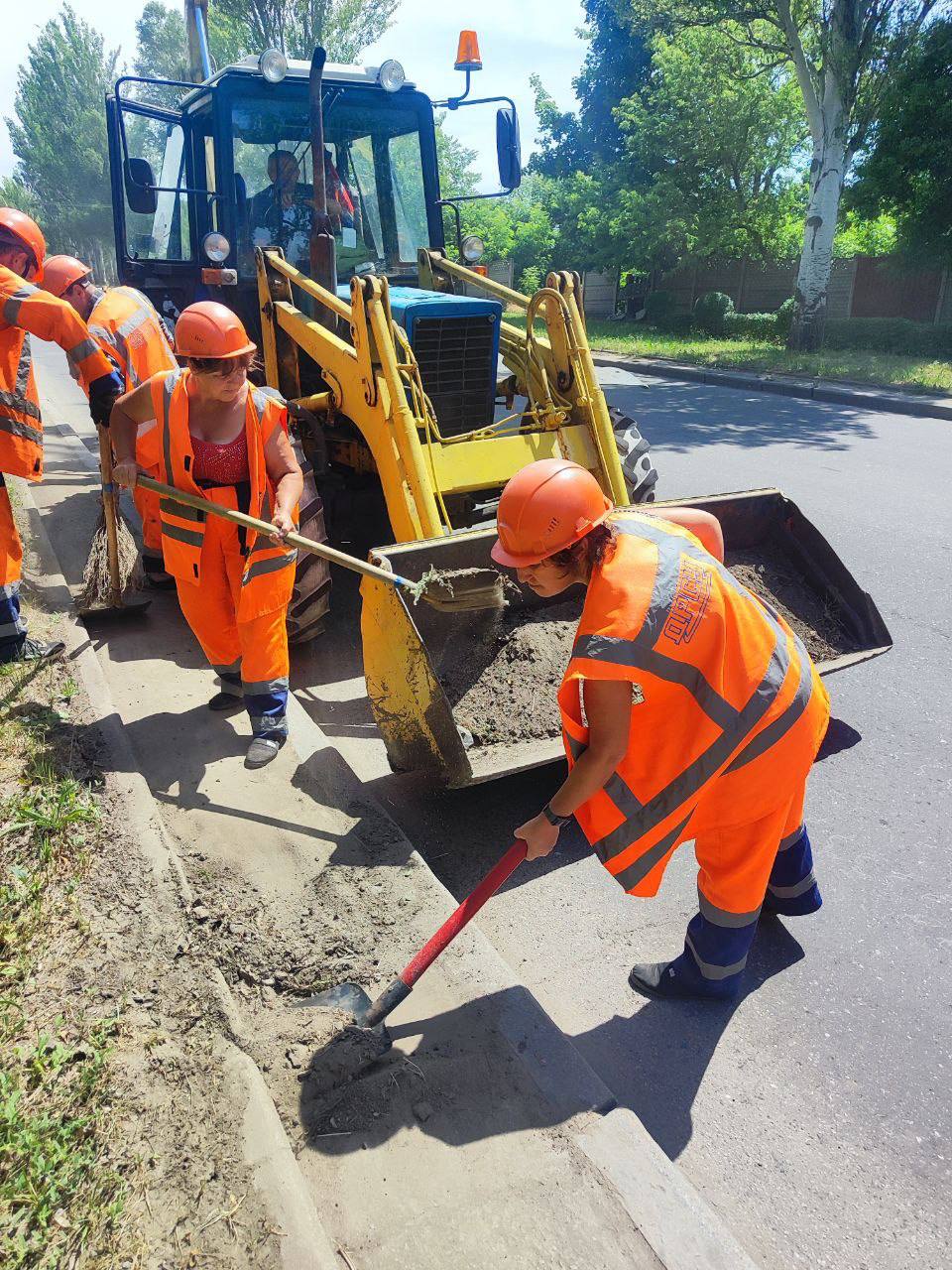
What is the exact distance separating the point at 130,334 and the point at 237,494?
1.82 m

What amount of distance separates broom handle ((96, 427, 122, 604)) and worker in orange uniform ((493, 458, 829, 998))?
10.9ft

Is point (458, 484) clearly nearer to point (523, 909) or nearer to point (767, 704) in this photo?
point (523, 909)

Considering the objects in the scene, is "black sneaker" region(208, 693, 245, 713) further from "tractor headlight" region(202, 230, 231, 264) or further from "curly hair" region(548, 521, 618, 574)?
"tractor headlight" region(202, 230, 231, 264)

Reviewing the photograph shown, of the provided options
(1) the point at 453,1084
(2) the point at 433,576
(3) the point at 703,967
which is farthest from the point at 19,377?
(3) the point at 703,967

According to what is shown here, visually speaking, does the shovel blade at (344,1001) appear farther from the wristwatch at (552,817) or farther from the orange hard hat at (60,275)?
the orange hard hat at (60,275)

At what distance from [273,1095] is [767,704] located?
1.54m

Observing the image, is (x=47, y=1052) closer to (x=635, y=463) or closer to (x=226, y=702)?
(x=226, y=702)

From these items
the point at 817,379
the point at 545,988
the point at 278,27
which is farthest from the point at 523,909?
the point at 278,27

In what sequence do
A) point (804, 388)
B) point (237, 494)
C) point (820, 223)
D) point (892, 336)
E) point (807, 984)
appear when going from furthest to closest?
1. point (892, 336)
2. point (820, 223)
3. point (804, 388)
4. point (237, 494)
5. point (807, 984)

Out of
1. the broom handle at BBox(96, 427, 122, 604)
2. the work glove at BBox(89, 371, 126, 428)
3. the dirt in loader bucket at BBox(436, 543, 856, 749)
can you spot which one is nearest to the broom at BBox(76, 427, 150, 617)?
the broom handle at BBox(96, 427, 122, 604)

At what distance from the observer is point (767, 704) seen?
7.55ft

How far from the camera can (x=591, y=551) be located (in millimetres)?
2227

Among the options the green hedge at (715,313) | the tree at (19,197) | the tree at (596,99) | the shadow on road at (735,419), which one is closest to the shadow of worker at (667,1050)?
the shadow on road at (735,419)

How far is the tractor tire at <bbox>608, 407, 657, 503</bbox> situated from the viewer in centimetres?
520
